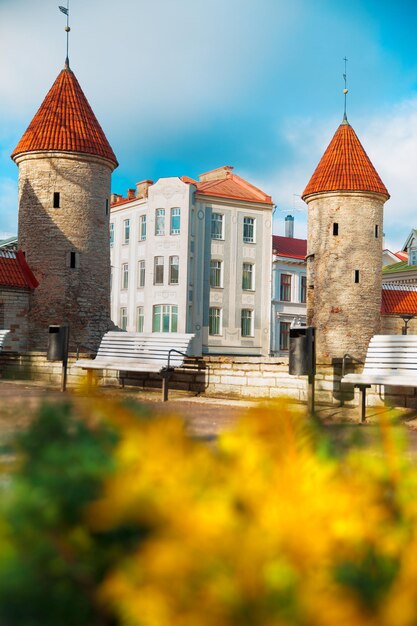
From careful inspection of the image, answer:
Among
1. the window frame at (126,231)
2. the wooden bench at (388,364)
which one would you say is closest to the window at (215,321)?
the window frame at (126,231)

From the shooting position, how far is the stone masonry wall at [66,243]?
2842cm

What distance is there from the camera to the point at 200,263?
50500 millimetres

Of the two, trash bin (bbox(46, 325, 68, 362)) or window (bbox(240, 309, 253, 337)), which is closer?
trash bin (bbox(46, 325, 68, 362))

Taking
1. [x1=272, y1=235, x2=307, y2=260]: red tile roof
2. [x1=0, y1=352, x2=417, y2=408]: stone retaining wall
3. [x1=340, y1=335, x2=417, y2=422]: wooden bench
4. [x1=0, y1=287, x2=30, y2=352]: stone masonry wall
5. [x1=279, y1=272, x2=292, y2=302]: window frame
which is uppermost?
[x1=272, y1=235, x2=307, y2=260]: red tile roof

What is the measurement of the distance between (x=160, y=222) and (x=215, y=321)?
7.68 meters

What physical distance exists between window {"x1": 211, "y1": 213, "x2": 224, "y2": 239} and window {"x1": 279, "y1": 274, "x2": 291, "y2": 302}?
6020 mm

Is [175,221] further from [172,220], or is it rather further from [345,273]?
[345,273]

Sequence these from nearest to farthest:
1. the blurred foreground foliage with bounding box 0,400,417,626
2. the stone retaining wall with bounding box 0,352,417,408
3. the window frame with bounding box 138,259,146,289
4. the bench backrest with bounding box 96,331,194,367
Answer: the blurred foreground foliage with bounding box 0,400,417,626 < the stone retaining wall with bounding box 0,352,417,408 < the bench backrest with bounding box 96,331,194,367 < the window frame with bounding box 138,259,146,289

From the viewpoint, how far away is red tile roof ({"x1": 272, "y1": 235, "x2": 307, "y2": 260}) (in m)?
54.6

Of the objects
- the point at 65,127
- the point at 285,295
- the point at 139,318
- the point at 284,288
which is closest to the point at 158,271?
the point at 139,318

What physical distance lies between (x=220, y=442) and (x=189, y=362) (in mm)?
12046

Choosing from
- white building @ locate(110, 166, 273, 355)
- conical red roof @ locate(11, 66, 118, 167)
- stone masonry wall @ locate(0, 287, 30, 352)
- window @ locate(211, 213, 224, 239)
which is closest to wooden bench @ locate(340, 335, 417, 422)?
stone masonry wall @ locate(0, 287, 30, 352)

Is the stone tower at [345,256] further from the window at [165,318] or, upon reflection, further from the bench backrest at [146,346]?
the bench backrest at [146,346]

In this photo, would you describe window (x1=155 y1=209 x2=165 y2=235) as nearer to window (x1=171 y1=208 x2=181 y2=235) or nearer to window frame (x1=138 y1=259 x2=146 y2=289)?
window (x1=171 y1=208 x2=181 y2=235)
